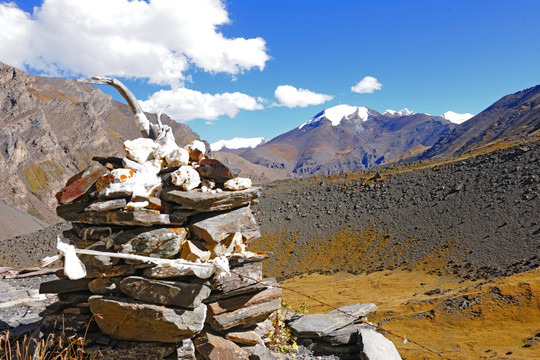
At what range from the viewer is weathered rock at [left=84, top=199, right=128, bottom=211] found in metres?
6.40

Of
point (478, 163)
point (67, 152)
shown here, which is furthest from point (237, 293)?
point (67, 152)

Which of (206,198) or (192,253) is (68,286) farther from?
(206,198)

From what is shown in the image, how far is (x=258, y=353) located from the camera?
691 cm

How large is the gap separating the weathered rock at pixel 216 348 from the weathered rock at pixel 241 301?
17.2 inches

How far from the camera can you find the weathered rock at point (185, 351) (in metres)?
6.28

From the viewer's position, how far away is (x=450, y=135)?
183625 millimetres

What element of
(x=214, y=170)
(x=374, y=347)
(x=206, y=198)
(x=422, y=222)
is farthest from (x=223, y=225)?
(x=422, y=222)

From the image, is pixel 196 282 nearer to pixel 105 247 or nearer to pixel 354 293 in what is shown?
pixel 105 247

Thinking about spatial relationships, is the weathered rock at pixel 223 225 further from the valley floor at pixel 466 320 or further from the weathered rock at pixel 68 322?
the valley floor at pixel 466 320

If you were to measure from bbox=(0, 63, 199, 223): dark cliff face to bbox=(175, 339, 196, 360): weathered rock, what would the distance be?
332 feet

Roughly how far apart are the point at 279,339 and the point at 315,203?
3480 cm

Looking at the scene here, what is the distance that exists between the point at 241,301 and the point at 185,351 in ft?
4.29

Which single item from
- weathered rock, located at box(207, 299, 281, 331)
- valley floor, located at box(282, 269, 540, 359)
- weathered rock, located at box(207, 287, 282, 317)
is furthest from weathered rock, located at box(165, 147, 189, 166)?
valley floor, located at box(282, 269, 540, 359)

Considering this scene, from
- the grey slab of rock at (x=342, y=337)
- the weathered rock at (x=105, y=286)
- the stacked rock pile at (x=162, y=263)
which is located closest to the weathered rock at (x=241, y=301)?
the stacked rock pile at (x=162, y=263)
